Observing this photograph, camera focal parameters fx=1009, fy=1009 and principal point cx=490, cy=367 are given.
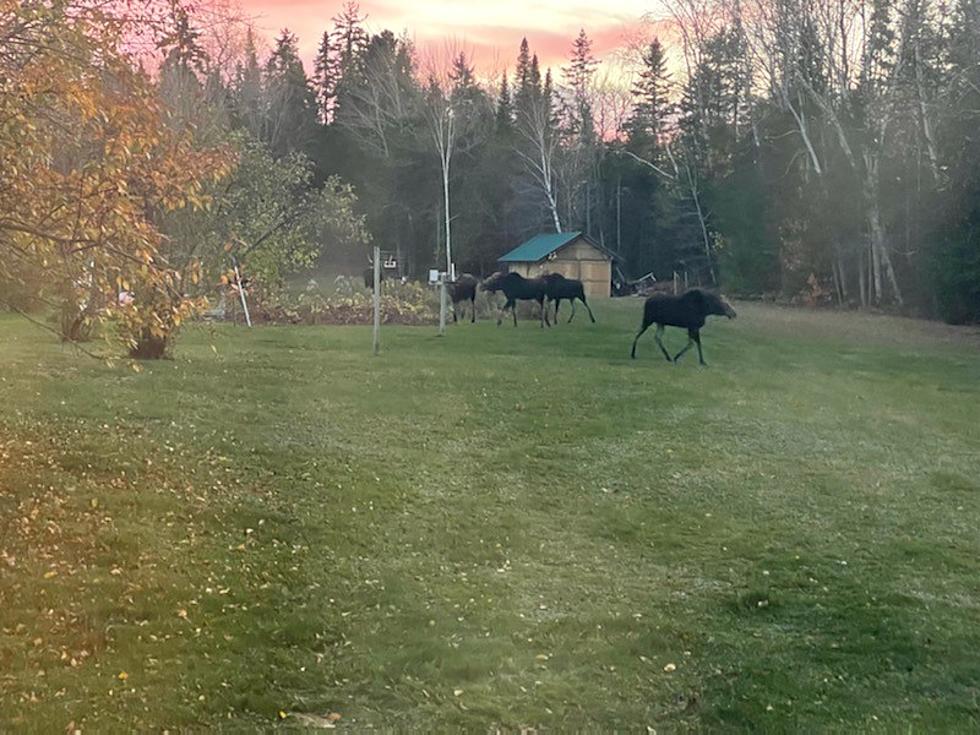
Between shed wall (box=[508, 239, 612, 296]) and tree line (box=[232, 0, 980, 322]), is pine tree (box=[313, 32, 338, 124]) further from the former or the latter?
shed wall (box=[508, 239, 612, 296])

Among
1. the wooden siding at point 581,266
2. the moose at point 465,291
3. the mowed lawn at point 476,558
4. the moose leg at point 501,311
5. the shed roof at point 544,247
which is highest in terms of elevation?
the shed roof at point 544,247

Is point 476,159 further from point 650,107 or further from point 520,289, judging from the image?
point 520,289

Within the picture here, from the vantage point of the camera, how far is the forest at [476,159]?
5.87 m

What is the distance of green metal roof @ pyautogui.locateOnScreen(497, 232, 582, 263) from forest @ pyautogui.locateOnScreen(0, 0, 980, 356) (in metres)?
5.03

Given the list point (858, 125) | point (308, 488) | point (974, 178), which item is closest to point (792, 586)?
point (308, 488)

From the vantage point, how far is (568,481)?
841cm

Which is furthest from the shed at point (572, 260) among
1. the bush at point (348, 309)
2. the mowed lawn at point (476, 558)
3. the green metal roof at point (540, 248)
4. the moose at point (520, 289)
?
the mowed lawn at point (476, 558)

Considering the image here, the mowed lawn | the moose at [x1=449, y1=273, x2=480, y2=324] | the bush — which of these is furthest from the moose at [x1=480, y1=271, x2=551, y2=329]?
the mowed lawn

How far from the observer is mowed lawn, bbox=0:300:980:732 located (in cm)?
429

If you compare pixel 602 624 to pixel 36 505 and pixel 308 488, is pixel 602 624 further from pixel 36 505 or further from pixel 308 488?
pixel 36 505

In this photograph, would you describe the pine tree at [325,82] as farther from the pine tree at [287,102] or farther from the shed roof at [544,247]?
the shed roof at [544,247]

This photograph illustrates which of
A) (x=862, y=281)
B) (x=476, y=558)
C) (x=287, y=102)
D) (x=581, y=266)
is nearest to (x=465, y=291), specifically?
(x=862, y=281)

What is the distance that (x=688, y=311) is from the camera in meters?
16.6

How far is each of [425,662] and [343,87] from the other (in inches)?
2221
